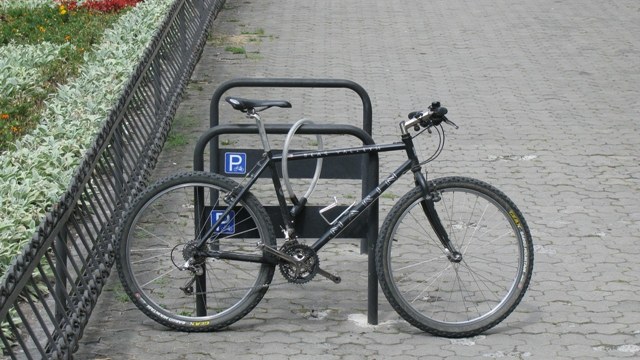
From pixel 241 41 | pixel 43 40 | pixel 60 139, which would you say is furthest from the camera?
pixel 241 41

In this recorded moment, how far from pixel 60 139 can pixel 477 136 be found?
3.83 m

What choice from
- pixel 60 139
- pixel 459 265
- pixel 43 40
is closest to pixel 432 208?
pixel 459 265

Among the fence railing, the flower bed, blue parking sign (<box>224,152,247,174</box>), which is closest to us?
the fence railing

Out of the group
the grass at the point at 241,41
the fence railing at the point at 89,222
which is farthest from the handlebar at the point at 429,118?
the grass at the point at 241,41

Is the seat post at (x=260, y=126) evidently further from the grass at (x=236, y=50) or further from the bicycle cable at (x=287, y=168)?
the grass at (x=236, y=50)

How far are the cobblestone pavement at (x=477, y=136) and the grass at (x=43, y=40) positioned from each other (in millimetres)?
1342

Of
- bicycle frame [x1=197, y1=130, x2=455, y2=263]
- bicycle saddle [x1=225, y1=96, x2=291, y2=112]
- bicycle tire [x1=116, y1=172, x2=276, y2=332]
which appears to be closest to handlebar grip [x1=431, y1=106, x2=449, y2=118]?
bicycle frame [x1=197, y1=130, x2=455, y2=263]

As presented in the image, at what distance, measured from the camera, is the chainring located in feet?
23.1

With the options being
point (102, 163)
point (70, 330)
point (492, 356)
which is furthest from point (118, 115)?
point (492, 356)

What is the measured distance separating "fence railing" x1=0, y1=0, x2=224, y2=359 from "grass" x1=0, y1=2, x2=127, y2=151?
131 centimetres

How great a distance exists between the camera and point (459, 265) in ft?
26.5

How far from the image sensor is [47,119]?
10.4m

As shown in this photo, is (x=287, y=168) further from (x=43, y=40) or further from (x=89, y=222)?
(x=43, y=40)

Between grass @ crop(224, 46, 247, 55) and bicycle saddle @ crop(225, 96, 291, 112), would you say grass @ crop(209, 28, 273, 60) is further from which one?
bicycle saddle @ crop(225, 96, 291, 112)
